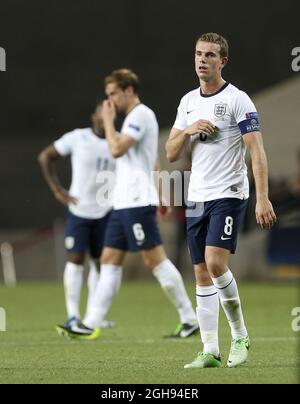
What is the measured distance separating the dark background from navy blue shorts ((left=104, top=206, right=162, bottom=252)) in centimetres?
923

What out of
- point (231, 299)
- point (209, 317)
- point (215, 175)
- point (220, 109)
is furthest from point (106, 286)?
point (220, 109)

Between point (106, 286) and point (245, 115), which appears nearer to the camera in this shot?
point (245, 115)

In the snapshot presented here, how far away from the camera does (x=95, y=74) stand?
62.8 ft

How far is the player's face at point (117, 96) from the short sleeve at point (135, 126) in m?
0.17

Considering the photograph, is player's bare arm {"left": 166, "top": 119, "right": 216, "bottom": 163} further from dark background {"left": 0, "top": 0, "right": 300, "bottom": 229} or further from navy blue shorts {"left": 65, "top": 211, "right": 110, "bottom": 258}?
dark background {"left": 0, "top": 0, "right": 300, "bottom": 229}

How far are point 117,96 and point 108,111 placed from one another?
0.16 meters

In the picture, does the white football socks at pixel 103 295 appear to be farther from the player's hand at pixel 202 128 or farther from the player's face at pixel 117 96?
the player's hand at pixel 202 128

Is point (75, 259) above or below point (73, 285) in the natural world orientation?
above

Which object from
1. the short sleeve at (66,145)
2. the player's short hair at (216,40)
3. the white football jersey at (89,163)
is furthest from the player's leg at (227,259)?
the short sleeve at (66,145)

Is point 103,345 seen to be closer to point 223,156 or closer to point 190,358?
point 190,358

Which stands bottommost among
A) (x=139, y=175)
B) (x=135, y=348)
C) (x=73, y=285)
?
(x=135, y=348)

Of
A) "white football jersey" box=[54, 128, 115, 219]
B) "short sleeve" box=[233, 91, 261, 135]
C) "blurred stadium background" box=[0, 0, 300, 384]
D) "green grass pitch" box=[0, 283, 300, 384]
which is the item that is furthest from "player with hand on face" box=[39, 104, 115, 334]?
"blurred stadium background" box=[0, 0, 300, 384]

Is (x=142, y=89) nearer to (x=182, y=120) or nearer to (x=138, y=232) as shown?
(x=138, y=232)

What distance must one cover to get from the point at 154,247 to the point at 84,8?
1050 cm
